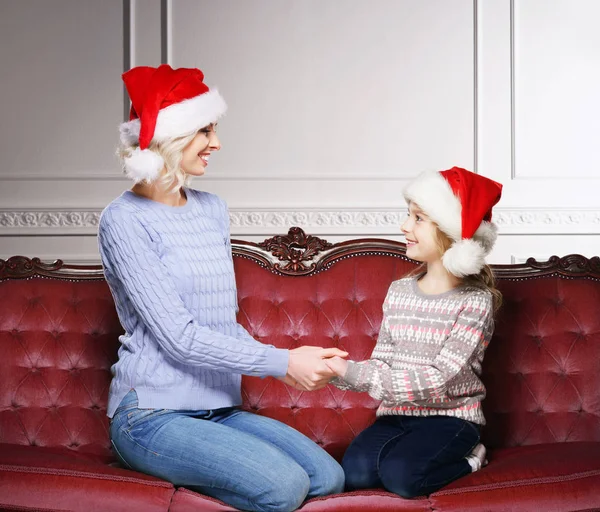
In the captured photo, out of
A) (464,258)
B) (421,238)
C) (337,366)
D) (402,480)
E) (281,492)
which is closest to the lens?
(281,492)

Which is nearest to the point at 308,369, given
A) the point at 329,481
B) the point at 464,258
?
the point at 329,481

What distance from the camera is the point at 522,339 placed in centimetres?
256

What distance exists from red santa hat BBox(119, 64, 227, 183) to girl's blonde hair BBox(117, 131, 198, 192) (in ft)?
0.05

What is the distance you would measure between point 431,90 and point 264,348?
1.96 metres

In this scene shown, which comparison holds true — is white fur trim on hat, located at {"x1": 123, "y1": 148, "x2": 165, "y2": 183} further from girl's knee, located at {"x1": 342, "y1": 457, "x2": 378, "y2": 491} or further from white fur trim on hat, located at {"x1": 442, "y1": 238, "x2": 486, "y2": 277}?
girl's knee, located at {"x1": 342, "y1": 457, "x2": 378, "y2": 491}

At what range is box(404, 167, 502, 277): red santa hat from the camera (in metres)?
2.16

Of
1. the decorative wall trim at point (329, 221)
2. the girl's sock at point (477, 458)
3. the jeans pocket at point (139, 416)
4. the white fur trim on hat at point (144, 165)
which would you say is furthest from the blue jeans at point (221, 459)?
the decorative wall trim at point (329, 221)

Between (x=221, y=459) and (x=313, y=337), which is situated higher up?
(x=313, y=337)

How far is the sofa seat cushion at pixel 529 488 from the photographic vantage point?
1886 mm

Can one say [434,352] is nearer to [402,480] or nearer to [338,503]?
[402,480]

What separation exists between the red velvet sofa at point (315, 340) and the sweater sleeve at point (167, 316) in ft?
1.94

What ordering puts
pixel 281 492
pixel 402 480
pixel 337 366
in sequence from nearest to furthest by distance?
pixel 281 492 < pixel 402 480 < pixel 337 366

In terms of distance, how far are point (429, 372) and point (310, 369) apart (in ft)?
1.07

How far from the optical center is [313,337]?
2.62 meters
